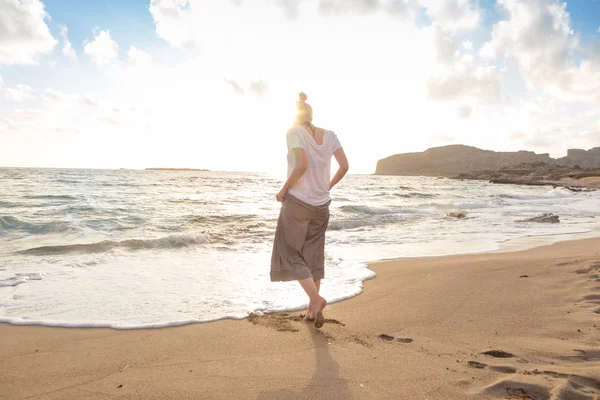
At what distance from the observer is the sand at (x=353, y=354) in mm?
2271

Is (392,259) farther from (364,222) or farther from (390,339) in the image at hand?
(364,222)

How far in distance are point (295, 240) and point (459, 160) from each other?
151181mm

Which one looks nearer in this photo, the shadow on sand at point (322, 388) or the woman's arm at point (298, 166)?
the shadow on sand at point (322, 388)

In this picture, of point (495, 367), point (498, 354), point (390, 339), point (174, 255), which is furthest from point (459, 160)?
point (495, 367)

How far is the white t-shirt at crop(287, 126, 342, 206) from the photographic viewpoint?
3.43 metres

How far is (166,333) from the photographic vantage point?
3299 millimetres

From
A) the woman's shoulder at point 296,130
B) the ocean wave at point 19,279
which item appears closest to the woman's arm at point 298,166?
the woman's shoulder at point 296,130

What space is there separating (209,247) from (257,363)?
224 inches

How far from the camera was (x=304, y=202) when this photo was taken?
3479 millimetres

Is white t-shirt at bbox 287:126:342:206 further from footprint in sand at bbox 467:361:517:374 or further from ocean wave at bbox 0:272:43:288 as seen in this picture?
ocean wave at bbox 0:272:43:288

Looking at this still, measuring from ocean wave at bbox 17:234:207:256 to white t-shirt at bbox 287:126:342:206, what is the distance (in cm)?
527

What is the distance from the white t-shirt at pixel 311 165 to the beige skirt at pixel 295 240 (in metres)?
0.07

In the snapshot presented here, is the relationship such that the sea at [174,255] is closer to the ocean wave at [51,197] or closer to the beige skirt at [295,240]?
the beige skirt at [295,240]

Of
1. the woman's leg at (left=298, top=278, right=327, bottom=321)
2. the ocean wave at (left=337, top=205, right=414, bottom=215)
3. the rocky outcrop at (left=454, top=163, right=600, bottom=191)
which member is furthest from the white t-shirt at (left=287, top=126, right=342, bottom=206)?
the rocky outcrop at (left=454, top=163, right=600, bottom=191)
